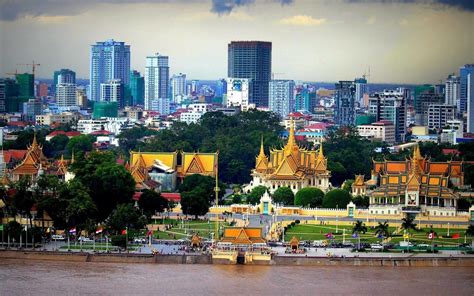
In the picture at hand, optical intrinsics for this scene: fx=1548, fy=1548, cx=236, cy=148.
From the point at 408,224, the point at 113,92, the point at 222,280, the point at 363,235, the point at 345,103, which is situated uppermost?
the point at 113,92

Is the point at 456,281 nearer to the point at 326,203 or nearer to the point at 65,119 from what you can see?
the point at 326,203

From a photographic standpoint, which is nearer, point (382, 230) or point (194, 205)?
point (382, 230)

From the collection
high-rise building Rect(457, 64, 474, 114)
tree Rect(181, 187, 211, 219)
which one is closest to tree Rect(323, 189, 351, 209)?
tree Rect(181, 187, 211, 219)

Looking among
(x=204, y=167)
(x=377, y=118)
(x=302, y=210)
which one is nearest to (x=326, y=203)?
(x=302, y=210)

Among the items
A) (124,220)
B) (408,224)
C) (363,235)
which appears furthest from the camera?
(363,235)

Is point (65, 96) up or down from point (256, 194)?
up

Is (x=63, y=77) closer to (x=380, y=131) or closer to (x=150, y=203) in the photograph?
(x=380, y=131)

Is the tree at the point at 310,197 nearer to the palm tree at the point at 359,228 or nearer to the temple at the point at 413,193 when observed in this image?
the temple at the point at 413,193

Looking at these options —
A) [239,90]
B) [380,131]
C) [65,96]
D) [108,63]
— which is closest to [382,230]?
[380,131]
